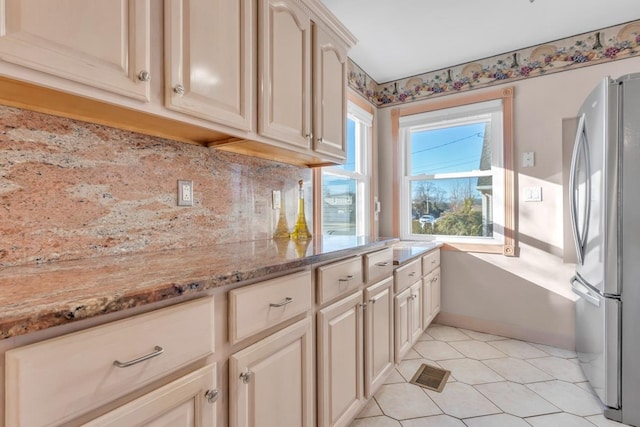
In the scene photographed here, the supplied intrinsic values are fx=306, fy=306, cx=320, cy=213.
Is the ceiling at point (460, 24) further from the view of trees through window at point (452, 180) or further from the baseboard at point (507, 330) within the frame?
the baseboard at point (507, 330)

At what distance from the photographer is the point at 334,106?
1846mm

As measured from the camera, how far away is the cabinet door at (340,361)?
1.22 metres

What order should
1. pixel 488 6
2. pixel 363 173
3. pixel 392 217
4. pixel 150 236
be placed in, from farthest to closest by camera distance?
pixel 392 217
pixel 363 173
pixel 488 6
pixel 150 236

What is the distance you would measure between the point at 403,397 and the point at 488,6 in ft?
8.37

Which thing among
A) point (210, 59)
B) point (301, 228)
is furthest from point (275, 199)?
point (210, 59)

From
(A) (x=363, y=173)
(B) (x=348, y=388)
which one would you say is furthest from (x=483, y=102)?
(B) (x=348, y=388)

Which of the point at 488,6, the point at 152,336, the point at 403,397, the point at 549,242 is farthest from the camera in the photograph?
the point at 549,242

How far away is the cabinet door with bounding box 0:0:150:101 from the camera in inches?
27.8

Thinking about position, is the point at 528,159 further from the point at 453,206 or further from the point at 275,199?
the point at 275,199

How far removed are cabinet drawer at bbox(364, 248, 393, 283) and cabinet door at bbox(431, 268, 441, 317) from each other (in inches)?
42.8

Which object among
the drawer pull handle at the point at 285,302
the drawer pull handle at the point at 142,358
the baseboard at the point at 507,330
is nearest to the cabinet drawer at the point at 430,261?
the baseboard at the point at 507,330

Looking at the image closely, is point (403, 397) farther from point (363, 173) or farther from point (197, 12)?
point (197, 12)

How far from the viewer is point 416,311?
2283mm

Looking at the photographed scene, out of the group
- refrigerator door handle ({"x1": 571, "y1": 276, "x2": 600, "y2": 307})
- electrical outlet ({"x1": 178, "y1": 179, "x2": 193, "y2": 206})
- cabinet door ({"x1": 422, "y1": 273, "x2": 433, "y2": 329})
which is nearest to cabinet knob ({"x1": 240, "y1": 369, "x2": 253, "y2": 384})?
electrical outlet ({"x1": 178, "y1": 179, "x2": 193, "y2": 206})
